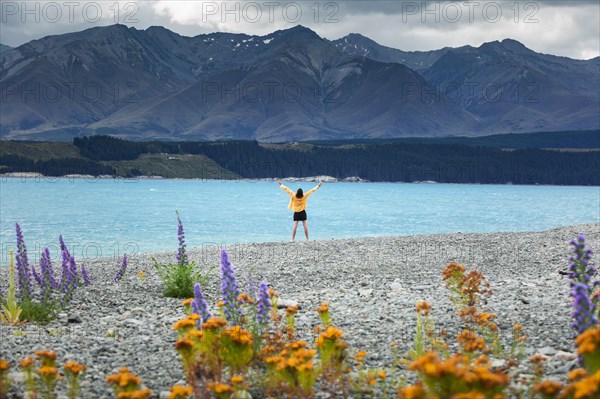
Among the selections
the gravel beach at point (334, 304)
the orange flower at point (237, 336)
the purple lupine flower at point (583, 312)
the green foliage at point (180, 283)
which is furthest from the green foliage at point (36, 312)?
the purple lupine flower at point (583, 312)

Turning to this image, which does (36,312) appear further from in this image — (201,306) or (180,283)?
(201,306)

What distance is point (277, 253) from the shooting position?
1119 inches

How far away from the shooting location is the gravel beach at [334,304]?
10023 millimetres

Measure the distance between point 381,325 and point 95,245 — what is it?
42267mm

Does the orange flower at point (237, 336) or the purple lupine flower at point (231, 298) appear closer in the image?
the orange flower at point (237, 336)

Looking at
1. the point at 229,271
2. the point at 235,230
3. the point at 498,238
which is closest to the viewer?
the point at 229,271

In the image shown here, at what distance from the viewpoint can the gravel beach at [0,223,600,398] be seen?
10.0m

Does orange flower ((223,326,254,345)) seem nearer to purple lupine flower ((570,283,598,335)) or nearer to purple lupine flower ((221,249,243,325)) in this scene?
purple lupine flower ((221,249,243,325))

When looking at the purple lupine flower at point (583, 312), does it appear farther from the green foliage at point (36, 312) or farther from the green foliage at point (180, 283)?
the green foliage at point (180, 283)

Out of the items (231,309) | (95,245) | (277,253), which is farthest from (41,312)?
(95,245)

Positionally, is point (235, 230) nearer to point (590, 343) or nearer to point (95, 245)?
point (95, 245)

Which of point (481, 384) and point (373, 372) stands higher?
point (481, 384)

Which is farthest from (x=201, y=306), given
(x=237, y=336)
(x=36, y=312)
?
(x=36, y=312)

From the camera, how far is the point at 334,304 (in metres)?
14.9
